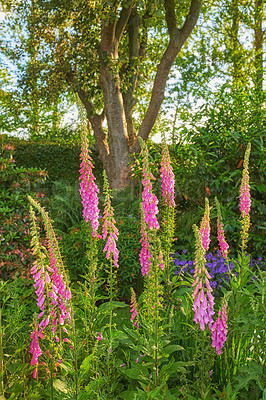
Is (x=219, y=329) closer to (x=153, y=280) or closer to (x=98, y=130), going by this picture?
(x=153, y=280)

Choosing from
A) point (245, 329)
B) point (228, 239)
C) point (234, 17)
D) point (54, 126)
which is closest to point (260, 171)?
point (228, 239)

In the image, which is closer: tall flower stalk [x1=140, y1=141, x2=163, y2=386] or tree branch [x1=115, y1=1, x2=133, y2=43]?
tall flower stalk [x1=140, y1=141, x2=163, y2=386]

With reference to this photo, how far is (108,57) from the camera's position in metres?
8.94

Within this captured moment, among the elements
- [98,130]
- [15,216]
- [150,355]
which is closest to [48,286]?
[150,355]

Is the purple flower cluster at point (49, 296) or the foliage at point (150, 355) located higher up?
the purple flower cluster at point (49, 296)

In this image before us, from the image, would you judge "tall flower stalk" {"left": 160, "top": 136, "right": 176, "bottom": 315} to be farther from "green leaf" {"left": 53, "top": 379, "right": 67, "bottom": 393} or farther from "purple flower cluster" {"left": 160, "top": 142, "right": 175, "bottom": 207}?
"green leaf" {"left": 53, "top": 379, "right": 67, "bottom": 393}

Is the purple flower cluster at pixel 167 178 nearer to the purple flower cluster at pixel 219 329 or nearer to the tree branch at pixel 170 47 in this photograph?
the purple flower cluster at pixel 219 329

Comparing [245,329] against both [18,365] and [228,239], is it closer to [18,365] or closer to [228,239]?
[18,365]

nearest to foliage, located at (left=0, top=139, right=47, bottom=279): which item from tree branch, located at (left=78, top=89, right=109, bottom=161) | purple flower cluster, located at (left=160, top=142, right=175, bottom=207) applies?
purple flower cluster, located at (left=160, top=142, right=175, bottom=207)

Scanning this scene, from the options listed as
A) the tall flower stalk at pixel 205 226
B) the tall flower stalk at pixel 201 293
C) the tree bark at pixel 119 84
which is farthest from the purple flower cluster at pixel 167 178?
the tree bark at pixel 119 84

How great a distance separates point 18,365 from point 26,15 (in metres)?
9.99

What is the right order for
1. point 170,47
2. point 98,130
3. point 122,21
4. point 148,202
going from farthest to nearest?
point 98,130
point 122,21
point 170,47
point 148,202

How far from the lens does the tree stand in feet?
28.9

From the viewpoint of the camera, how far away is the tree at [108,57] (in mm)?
8805
